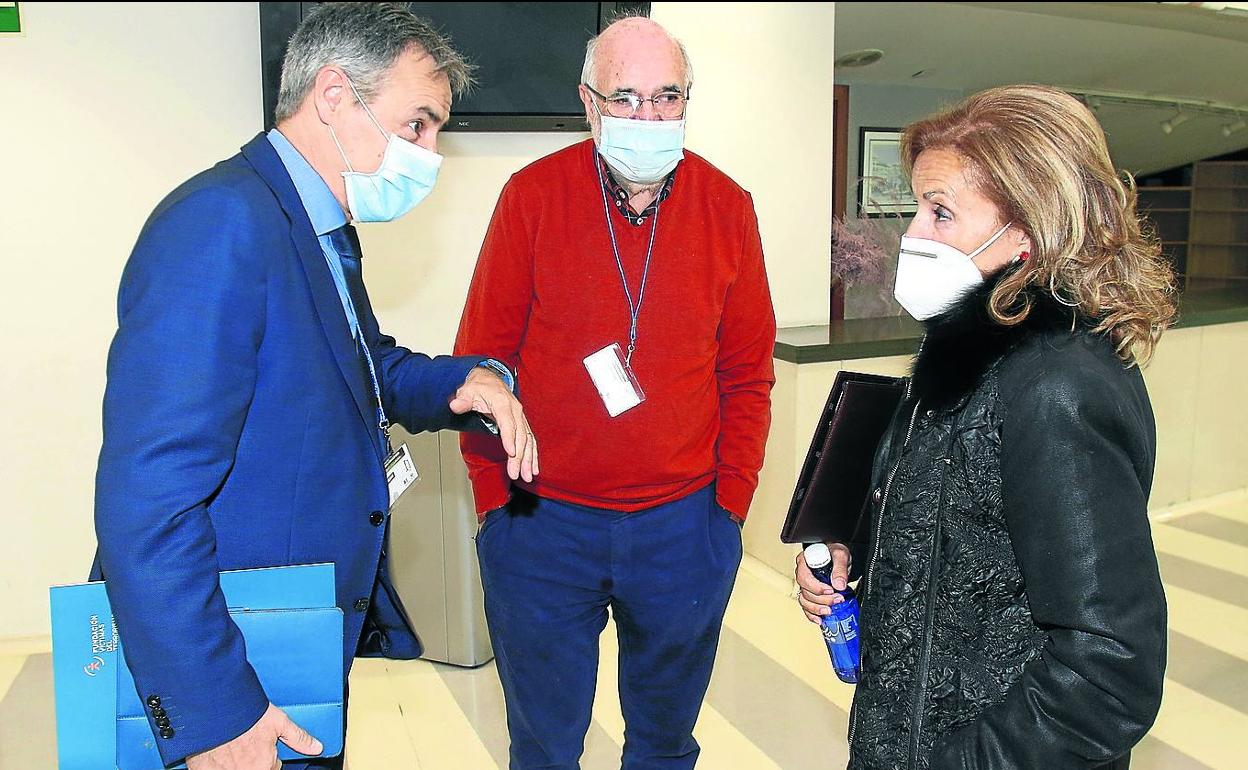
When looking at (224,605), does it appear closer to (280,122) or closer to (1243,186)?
(280,122)

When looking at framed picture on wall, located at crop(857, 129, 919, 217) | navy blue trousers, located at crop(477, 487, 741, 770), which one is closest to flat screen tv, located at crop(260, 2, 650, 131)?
framed picture on wall, located at crop(857, 129, 919, 217)

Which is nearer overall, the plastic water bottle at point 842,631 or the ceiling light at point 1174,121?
the plastic water bottle at point 842,631

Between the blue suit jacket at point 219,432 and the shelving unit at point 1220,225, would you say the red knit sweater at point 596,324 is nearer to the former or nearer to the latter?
the blue suit jacket at point 219,432

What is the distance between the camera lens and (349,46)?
1293 mm

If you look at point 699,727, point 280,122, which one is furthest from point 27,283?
point 699,727

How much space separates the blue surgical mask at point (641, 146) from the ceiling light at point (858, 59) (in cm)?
230

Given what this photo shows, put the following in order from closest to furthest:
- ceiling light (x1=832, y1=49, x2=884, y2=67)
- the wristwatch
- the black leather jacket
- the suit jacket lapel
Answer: the black leather jacket < the suit jacket lapel < the wristwatch < ceiling light (x1=832, y1=49, x2=884, y2=67)

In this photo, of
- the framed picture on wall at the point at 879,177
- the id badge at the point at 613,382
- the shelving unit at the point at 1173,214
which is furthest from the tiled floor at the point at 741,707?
the shelving unit at the point at 1173,214

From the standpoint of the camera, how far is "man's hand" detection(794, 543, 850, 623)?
1501mm

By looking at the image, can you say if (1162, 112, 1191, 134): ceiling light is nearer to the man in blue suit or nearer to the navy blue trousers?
the navy blue trousers

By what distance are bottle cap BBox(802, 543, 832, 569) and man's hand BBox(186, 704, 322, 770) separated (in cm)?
75

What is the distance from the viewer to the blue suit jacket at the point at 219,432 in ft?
3.48

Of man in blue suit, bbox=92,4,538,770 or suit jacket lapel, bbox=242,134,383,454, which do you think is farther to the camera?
suit jacket lapel, bbox=242,134,383,454

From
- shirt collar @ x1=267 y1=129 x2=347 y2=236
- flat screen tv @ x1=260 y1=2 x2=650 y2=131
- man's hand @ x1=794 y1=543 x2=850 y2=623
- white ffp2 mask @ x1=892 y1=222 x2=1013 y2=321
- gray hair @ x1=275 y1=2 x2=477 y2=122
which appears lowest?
man's hand @ x1=794 y1=543 x2=850 y2=623
